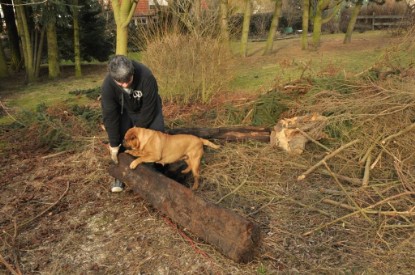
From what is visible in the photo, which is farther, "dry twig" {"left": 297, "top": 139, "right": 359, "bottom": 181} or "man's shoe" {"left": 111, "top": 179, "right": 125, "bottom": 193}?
"dry twig" {"left": 297, "top": 139, "right": 359, "bottom": 181}

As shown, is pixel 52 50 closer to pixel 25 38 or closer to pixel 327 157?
pixel 25 38

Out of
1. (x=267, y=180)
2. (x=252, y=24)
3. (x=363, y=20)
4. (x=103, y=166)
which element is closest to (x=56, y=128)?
(x=103, y=166)

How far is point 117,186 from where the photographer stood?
194 inches

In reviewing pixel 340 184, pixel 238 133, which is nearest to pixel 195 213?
pixel 340 184

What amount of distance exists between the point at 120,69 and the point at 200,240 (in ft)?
6.87

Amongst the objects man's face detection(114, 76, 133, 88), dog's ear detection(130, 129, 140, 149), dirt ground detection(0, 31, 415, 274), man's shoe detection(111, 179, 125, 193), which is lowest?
dirt ground detection(0, 31, 415, 274)

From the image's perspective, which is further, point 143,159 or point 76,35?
point 76,35

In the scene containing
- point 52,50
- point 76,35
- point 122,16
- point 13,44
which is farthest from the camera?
point 13,44

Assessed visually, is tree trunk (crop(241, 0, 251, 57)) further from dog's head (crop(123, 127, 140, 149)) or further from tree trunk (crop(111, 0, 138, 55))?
dog's head (crop(123, 127, 140, 149))

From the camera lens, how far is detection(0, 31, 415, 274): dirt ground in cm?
349

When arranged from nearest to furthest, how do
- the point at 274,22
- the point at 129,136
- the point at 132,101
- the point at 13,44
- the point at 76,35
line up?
1. the point at 129,136
2. the point at 132,101
3. the point at 76,35
4. the point at 13,44
5. the point at 274,22

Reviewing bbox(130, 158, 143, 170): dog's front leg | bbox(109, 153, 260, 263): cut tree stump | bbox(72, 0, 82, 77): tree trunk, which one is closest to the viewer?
bbox(109, 153, 260, 263): cut tree stump

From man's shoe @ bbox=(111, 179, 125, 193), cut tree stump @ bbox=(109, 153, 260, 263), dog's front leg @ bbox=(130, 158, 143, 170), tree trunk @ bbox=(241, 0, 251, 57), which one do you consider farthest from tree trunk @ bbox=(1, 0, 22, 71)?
dog's front leg @ bbox=(130, 158, 143, 170)

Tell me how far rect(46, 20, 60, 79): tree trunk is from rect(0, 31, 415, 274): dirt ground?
10.4m
